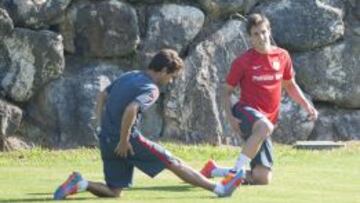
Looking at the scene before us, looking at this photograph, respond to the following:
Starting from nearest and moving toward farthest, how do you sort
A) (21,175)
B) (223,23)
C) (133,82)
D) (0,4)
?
(133,82) < (21,175) < (0,4) < (223,23)

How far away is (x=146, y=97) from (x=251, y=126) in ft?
4.95

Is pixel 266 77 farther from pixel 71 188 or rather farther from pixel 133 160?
pixel 71 188

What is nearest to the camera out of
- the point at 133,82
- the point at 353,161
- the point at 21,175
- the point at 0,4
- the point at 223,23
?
the point at 133,82

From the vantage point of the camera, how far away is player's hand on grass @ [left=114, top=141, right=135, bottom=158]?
320 inches

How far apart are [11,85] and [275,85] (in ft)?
18.4

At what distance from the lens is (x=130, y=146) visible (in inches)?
323

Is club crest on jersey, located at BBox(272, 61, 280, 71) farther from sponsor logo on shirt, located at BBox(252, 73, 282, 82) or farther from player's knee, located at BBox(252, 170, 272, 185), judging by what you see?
player's knee, located at BBox(252, 170, 272, 185)

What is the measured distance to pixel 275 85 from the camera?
962 centimetres

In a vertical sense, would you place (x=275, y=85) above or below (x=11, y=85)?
above

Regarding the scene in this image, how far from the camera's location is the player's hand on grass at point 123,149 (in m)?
8.13

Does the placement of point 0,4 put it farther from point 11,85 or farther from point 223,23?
point 223,23

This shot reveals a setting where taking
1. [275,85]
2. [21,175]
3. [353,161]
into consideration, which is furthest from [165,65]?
[353,161]

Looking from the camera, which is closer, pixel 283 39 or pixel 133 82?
pixel 133 82

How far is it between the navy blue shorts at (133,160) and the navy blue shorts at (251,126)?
46.9 inches
